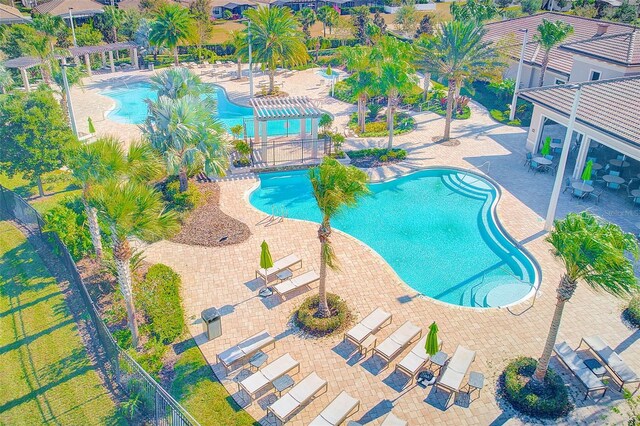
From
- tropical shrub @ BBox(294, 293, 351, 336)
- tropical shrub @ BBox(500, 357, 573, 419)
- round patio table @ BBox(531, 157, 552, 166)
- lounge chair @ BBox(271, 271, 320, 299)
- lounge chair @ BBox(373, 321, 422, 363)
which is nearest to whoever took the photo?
tropical shrub @ BBox(500, 357, 573, 419)

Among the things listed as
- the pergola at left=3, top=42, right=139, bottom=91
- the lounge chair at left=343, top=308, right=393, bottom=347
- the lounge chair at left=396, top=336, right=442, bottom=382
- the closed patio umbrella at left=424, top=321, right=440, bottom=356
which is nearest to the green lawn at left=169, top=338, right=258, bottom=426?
the lounge chair at left=343, top=308, right=393, bottom=347

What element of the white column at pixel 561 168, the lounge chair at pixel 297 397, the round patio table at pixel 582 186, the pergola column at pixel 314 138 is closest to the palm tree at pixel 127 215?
the lounge chair at pixel 297 397

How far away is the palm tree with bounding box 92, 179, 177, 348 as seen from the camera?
1452 centimetres

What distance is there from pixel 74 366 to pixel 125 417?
10.5ft

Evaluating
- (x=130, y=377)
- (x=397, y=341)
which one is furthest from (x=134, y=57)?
(x=397, y=341)

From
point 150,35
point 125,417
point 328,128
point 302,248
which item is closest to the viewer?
point 125,417

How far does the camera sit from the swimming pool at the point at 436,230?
2173cm

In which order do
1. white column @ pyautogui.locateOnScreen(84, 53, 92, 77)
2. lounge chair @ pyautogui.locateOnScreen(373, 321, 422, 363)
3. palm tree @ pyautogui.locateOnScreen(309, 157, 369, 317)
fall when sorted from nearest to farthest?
palm tree @ pyautogui.locateOnScreen(309, 157, 369, 317) → lounge chair @ pyautogui.locateOnScreen(373, 321, 422, 363) → white column @ pyautogui.locateOnScreen(84, 53, 92, 77)

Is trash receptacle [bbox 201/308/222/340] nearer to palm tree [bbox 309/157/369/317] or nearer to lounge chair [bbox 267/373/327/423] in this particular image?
lounge chair [bbox 267/373/327/423]

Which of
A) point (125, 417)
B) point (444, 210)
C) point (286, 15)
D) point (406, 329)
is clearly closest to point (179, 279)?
point (125, 417)

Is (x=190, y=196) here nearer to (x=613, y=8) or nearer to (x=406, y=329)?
(x=406, y=329)

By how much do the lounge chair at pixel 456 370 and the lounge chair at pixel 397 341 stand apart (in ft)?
5.12

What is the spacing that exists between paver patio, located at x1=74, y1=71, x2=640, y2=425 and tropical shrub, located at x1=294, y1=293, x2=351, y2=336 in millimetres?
376

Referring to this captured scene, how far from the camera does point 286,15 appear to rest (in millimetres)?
45812
